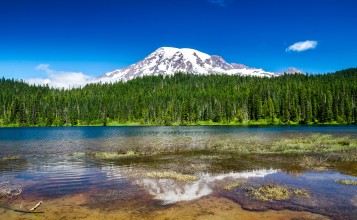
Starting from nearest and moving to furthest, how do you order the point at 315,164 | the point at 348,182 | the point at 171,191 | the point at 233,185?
1. the point at 171,191
2. the point at 233,185
3. the point at 348,182
4. the point at 315,164

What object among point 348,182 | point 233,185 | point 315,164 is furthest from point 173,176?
point 315,164

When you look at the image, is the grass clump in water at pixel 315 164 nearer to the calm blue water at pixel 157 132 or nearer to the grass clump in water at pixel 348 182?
the grass clump in water at pixel 348 182

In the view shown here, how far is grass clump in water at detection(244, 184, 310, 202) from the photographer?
19875 millimetres

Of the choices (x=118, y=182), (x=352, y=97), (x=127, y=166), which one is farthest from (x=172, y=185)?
(x=352, y=97)

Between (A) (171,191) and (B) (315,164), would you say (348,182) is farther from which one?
(A) (171,191)

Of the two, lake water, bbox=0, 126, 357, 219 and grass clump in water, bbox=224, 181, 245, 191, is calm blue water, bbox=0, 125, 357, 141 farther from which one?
grass clump in water, bbox=224, 181, 245, 191

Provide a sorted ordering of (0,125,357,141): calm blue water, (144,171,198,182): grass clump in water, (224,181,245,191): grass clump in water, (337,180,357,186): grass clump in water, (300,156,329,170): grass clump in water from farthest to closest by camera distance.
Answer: (0,125,357,141): calm blue water
(300,156,329,170): grass clump in water
(144,171,198,182): grass clump in water
(337,180,357,186): grass clump in water
(224,181,245,191): grass clump in water

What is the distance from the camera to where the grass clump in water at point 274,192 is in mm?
19875

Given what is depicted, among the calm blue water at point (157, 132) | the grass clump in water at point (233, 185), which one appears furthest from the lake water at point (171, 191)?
the calm blue water at point (157, 132)

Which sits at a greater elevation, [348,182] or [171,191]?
[348,182]

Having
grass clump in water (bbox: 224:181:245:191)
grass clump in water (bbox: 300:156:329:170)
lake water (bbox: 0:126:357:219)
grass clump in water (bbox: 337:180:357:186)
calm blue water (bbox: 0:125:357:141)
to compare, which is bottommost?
lake water (bbox: 0:126:357:219)

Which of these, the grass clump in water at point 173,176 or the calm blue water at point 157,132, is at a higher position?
the calm blue water at point 157,132

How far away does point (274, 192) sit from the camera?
20953 millimetres

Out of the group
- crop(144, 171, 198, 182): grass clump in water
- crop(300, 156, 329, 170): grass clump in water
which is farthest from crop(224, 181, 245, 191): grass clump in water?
crop(300, 156, 329, 170): grass clump in water
